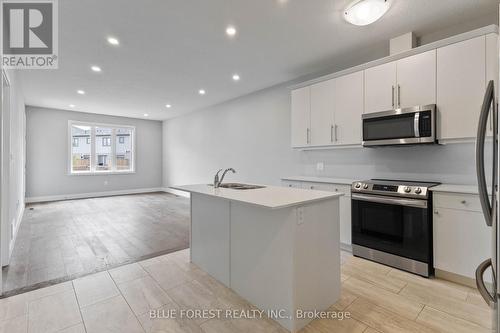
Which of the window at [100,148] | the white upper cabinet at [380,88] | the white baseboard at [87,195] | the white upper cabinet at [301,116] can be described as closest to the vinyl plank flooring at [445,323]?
the white upper cabinet at [380,88]

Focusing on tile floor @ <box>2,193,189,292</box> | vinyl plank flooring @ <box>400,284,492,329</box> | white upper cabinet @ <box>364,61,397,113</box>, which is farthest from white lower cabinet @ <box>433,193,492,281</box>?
tile floor @ <box>2,193,189,292</box>

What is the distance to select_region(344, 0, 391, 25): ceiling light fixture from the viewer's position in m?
2.12

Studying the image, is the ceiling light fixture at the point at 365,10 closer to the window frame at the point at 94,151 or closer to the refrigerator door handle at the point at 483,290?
the refrigerator door handle at the point at 483,290

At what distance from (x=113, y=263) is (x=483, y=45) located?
4.37 meters

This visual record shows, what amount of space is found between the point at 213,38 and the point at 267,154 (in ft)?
8.08

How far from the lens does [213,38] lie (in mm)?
2863

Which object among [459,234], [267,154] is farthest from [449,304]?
[267,154]

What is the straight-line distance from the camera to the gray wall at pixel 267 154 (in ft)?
9.14

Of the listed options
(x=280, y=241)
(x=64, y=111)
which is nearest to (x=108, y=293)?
(x=280, y=241)

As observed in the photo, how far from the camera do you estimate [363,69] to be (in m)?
3.04

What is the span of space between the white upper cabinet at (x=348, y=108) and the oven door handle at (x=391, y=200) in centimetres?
72

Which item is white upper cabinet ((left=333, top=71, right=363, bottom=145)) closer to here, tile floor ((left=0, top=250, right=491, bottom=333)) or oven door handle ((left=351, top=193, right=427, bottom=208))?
oven door handle ((left=351, top=193, right=427, bottom=208))

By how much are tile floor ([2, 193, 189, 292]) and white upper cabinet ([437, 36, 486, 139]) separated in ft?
11.3

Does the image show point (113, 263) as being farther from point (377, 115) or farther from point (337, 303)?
point (377, 115)
